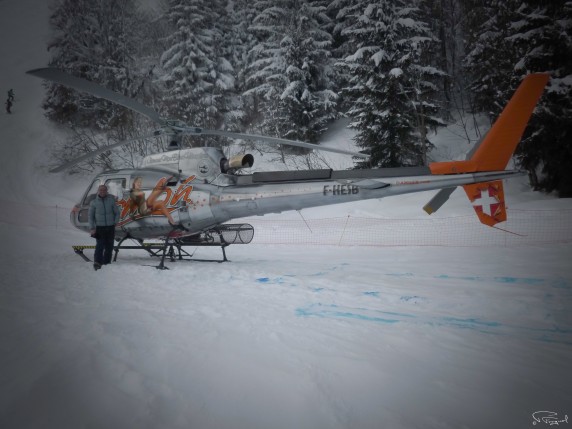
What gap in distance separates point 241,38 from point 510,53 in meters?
15.9

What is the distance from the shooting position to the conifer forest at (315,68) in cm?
960

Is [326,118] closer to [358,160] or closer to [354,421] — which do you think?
[358,160]

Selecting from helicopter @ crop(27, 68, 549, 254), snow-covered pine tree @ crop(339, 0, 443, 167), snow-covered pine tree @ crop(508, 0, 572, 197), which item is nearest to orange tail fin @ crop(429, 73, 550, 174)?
helicopter @ crop(27, 68, 549, 254)

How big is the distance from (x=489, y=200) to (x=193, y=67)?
17.6m

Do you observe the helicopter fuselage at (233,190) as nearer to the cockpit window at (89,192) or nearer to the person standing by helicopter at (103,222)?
the cockpit window at (89,192)

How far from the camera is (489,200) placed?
4.40 metres

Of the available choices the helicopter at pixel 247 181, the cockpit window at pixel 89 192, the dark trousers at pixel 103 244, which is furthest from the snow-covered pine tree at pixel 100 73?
the dark trousers at pixel 103 244

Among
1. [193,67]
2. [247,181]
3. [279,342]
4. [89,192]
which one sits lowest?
[279,342]

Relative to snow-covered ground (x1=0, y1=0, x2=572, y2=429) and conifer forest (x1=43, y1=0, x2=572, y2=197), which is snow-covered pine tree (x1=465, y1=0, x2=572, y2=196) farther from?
snow-covered ground (x1=0, y1=0, x2=572, y2=429)

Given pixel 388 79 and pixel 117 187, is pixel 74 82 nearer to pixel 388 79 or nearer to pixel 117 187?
pixel 117 187

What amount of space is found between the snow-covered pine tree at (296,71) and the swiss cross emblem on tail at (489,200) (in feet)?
42.6

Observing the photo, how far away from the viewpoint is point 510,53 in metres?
10.8

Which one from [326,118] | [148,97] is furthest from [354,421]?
[148,97]

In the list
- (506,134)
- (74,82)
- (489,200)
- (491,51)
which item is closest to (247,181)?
(74,82)
